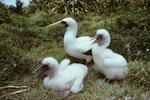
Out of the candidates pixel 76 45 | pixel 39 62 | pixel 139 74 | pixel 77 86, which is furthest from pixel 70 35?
pixel 139 74

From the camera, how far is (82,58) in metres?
5.19

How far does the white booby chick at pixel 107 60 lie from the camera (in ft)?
15.4

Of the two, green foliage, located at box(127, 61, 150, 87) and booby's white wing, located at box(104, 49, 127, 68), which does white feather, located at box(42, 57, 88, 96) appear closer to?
booby's white wing, located at box(104, 49, 127, 68)

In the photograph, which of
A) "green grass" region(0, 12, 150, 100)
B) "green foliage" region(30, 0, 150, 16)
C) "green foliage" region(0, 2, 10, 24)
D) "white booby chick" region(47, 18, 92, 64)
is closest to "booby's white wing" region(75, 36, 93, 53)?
"white booby chick" region(47, 18, 92, 64)

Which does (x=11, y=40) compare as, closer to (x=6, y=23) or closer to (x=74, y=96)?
(x=6, y=23)

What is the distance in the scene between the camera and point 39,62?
5.23m

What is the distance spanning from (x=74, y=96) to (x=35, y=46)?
5.31ft

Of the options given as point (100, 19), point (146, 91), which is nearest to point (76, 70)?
point (146, 91)

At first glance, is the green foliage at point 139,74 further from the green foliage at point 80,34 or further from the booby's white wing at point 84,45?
the booby's white wing at point 84,45

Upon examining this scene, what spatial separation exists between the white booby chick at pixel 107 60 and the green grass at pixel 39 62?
0.32ft

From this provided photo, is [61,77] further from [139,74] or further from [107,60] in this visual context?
[139,74]

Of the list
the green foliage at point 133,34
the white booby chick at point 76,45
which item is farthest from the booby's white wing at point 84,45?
the green foliage at point 133,34

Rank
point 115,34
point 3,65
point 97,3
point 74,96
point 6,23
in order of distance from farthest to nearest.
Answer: point 97,3
point 6,23
point 115,34
point 3,65
point 74,96

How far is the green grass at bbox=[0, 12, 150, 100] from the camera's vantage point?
452 centimetres
